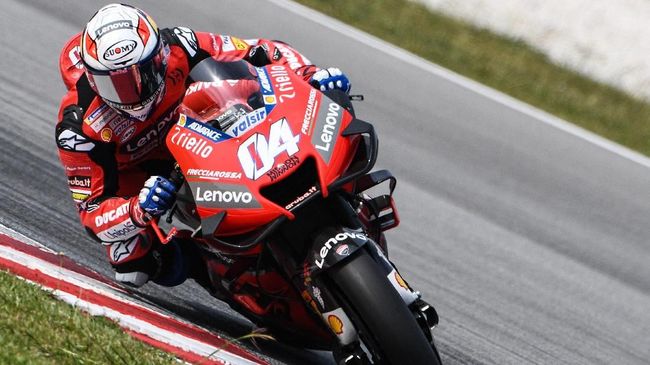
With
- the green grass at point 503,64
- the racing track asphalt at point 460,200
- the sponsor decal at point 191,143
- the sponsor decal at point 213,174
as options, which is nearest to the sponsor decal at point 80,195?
the racing track asphalt at point 460,200

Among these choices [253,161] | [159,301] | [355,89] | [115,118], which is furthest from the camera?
[355,89]

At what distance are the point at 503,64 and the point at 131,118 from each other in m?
5.62

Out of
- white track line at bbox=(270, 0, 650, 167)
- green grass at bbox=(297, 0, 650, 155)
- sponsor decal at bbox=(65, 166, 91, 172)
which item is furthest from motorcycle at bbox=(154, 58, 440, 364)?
green grass at bbox=(297, 0, 650, 155)

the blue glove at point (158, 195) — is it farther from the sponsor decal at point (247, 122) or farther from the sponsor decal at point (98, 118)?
the sponsor decal at point (98, 118)

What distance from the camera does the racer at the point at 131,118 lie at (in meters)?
4.59

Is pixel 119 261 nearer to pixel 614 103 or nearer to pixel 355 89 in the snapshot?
pixel 355 89

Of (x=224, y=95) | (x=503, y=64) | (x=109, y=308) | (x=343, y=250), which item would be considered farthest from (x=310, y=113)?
(x=503, y=64)

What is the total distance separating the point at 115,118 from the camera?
194 inches

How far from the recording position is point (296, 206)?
400cm

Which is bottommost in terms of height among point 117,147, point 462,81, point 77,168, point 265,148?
point 462,81

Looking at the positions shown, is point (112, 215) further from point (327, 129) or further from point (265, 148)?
point (327, 129)

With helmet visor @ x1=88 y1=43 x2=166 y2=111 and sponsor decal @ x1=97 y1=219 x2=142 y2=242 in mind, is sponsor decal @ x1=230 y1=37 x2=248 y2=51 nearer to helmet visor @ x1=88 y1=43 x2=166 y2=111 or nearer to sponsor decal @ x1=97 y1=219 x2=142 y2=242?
helmet visor @ x1=88 y1=43 x2=166 y2=111

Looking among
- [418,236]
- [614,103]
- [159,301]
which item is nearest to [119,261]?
[159,301]

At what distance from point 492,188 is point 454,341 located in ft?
7.82
